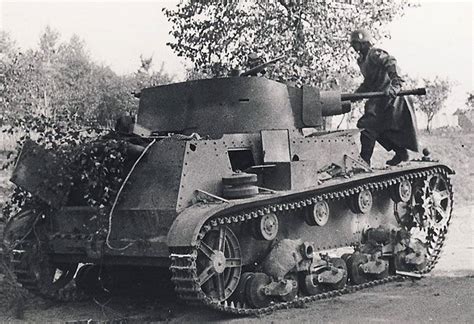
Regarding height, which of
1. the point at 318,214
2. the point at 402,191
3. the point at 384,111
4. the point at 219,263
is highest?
the point at 384,111

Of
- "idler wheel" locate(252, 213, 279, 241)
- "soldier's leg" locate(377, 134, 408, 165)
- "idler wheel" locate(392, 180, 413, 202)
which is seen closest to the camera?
"idler wheel" locate(252, 213, 279, 241)

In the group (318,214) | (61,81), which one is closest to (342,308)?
(318,214)

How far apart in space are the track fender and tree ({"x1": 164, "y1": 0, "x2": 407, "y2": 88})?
1141cm

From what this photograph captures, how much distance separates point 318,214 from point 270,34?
35.6ft

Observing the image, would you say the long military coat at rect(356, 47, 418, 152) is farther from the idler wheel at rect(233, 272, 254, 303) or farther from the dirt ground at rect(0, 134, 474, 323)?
the idler wheel at rect(233, 272, 254, 303)

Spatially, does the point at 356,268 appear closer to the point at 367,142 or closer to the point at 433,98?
the point at 367,142

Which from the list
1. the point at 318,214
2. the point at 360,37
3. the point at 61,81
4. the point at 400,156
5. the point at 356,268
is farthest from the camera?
the point at 61,81

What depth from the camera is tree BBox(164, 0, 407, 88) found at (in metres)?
19.6

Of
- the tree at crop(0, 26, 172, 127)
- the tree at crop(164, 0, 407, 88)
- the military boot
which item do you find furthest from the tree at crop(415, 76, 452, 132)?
the military boot

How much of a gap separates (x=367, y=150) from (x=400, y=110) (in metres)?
0.82

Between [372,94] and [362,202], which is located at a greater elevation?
[372,94]

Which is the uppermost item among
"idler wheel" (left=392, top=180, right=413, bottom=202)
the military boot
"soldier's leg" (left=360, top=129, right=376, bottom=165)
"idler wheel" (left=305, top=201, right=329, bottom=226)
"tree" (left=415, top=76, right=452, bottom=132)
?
"tree" (left=415, top=76, right=452, bottom=132)

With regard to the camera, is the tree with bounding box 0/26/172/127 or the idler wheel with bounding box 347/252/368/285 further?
the tree with bounding box 0/26/172/127

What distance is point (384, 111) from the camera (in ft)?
39.9
